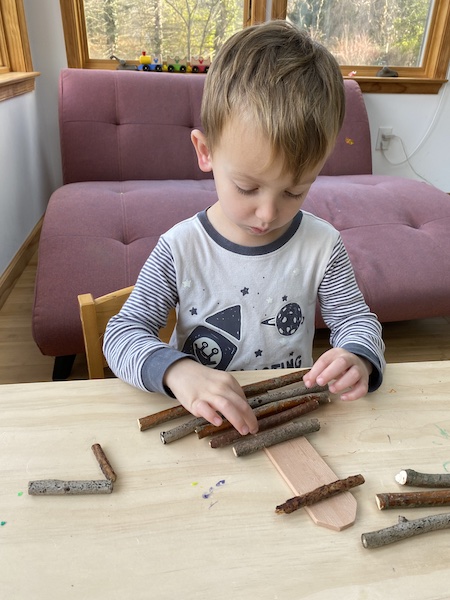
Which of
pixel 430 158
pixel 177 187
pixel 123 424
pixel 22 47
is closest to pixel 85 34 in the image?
pixel 22 47

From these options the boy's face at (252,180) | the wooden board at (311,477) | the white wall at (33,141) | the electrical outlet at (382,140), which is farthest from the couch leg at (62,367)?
the electrical outlet at (382,140)

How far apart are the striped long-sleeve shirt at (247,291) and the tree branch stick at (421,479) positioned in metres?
0.29

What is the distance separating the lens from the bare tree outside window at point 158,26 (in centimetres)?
264

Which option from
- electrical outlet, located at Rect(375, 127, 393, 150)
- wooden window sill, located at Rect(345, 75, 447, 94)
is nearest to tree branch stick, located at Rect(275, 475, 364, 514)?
wooden window sill, located at Rect(345, 75, 447, 94)

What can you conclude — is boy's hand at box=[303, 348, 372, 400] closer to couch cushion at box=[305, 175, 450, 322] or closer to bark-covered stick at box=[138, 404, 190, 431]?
bark-covered stick at box=[138, 404, 190, 431]

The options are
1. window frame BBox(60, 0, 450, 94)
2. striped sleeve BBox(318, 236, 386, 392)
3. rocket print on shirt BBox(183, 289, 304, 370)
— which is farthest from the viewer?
window frame BBox(60, 0, 450, 94)

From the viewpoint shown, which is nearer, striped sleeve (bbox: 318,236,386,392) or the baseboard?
striped sleeve (bbox: 318,236,386,392)

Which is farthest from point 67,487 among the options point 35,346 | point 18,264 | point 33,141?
point 33,141

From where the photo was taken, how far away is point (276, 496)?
0.47 m

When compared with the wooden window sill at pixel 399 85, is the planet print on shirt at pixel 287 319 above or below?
below

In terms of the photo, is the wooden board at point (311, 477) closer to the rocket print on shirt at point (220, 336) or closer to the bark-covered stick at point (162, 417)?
the bark-covered stick at point (162, 417)

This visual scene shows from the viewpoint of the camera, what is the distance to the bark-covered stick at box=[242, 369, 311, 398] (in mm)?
606

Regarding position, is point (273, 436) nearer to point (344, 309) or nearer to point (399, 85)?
point (344, 309)

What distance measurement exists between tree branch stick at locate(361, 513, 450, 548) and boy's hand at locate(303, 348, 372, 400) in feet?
0.56
